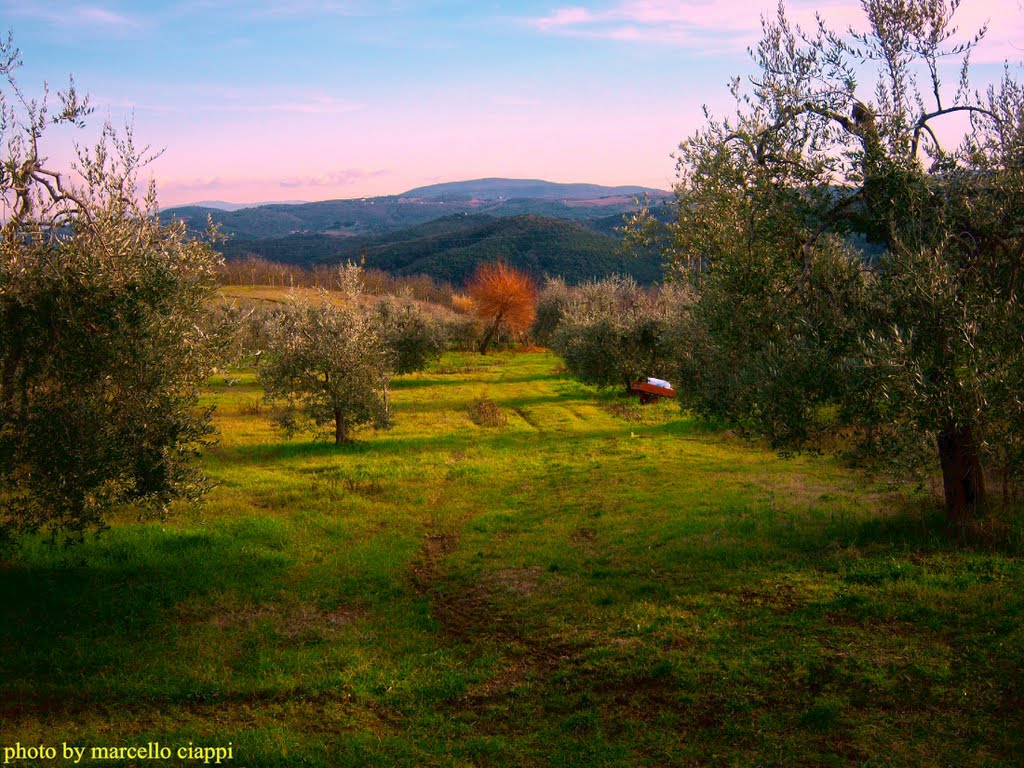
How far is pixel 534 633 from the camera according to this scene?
34.4 feet

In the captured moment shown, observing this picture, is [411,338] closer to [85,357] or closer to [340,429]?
[340,429]

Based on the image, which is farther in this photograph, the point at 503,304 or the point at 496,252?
the point at 496,252

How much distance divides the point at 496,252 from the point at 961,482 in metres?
137

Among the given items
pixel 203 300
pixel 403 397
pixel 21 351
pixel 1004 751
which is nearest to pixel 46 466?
pixel 21 351

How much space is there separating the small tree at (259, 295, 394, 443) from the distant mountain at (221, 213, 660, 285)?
8862 cm

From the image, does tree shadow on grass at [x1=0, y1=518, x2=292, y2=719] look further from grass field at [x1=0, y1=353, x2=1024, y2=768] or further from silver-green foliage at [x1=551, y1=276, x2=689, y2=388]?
silver-green foliage at [x1=551, y1=276, x2=689, y2=388]

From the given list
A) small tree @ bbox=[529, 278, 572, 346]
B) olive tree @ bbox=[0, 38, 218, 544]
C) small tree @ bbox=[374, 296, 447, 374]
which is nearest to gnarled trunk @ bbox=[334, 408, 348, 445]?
olive tree @ bbox=[0, 38, 218, 544]

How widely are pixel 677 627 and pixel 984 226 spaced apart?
773 cm

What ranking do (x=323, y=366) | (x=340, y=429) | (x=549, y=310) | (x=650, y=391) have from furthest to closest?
(x=549, y=310) < (x=650, y=391) < (x=340, y=429) < (x=323, y=366)

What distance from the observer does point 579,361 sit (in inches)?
1553

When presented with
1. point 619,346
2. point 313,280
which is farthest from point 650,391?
point 313,280

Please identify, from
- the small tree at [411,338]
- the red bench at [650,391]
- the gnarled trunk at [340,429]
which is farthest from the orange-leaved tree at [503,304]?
the gnarled trunk at [340,429]

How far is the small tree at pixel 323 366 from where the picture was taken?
84.2 feet

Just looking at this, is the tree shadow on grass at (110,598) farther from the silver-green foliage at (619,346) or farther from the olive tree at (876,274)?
the silver-green foliage at (619,346)
